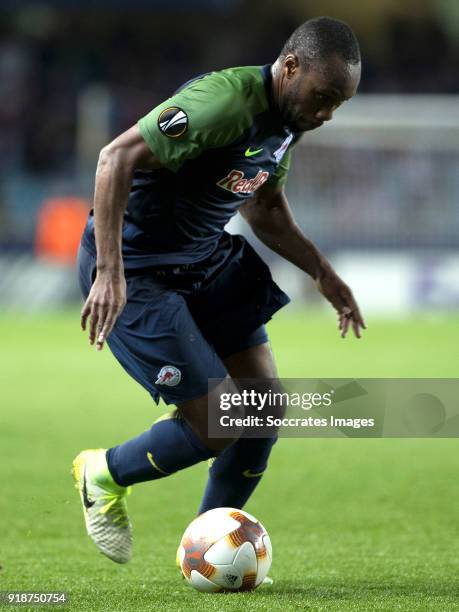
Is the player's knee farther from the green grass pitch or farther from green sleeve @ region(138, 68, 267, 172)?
green sleeve @ region(138, 68, 267, 172)

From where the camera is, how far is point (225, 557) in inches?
165

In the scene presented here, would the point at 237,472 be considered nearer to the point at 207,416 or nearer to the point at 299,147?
the point at 207,416

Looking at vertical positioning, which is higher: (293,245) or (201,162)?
(201,162)

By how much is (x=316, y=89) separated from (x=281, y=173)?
0.71 metres

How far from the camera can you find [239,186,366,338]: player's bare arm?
5125 mm

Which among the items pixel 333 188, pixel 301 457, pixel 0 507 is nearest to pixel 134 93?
pixel 333 188

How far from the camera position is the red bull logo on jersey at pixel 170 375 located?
4316 mm

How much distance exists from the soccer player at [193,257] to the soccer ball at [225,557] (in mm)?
300

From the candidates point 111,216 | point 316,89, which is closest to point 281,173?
point 316,89

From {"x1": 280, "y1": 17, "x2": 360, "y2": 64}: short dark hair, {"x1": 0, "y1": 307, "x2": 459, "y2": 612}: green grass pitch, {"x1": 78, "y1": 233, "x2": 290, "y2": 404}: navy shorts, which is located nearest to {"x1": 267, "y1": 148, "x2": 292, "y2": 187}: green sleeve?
{"x1": 78, "y1": 233, "x2": 290, "y2": 404}: navy shorts

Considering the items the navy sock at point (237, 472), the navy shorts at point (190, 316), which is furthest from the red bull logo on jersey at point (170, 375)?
the navy sock at point (237, 472)

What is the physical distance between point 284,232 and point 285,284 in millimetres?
14861

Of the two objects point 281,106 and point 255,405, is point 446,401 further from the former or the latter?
point 281,106

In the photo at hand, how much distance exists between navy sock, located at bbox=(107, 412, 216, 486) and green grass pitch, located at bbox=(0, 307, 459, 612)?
402 mm
